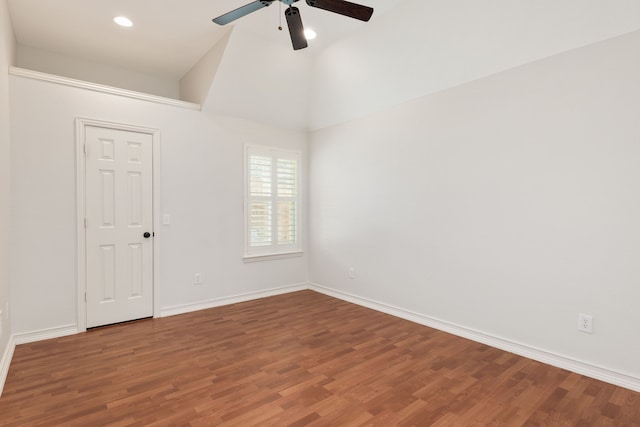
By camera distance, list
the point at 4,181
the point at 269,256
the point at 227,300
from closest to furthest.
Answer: the point at 4,181 < the point at 227,300 < the point at 269,256

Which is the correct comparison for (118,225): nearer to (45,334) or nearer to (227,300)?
(45,334)

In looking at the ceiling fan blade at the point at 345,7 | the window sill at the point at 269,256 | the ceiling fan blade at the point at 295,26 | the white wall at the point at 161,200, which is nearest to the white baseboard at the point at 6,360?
the white wall at the point at 161,200

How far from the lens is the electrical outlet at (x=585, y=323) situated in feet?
8.21

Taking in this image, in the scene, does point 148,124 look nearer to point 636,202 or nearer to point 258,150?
point 258,150

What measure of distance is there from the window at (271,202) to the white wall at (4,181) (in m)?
2.38

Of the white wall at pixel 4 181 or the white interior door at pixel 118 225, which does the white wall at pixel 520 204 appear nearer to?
the white interior door at pixel 118 225

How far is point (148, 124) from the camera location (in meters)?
3.73

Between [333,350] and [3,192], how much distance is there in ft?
10.0

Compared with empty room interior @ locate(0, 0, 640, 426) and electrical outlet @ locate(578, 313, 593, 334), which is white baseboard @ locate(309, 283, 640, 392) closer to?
empty room interior @ locate(0, 0, 640, 426)

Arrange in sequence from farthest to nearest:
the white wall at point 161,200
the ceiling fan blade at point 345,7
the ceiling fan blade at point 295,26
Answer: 1. the white wall at point 161,200
2. the ceiling fan blade at point 295,26
3. the ceiling fan blade at point 345,7

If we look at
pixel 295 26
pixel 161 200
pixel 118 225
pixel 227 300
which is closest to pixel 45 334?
pixel 118 225

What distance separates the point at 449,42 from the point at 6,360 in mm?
4567

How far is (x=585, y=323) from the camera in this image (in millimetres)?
2529

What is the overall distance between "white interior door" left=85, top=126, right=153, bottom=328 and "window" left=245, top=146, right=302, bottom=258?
1.27m
